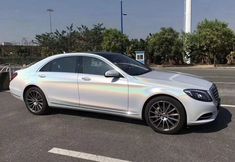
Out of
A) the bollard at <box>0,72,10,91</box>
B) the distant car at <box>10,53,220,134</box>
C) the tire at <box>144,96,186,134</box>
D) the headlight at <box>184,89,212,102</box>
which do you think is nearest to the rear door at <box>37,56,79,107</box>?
the distant car at <box>10,53,220,134</box>

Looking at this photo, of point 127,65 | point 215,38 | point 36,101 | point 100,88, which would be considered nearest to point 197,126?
point 127,65

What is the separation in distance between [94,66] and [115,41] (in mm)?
28374

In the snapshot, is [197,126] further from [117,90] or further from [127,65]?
[127,65]

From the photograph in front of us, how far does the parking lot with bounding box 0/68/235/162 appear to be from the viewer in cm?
442

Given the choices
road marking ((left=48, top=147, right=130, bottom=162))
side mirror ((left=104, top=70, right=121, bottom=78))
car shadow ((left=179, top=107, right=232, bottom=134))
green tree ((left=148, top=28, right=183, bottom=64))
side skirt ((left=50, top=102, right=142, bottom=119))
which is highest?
green tree ((left=148, top=28, right=183, bottom=64))

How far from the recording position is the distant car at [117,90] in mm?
5211

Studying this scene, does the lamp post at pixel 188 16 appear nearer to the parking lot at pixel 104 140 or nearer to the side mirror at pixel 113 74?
the parking lot at pixel 104 140

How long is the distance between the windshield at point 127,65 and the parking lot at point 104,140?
103 cm

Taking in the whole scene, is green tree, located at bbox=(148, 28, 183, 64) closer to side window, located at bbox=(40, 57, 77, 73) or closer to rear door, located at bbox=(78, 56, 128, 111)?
side window, located at bbox=(40, 57, 77, 73)

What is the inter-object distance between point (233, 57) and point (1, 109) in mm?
27845

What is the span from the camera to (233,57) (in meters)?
31.0

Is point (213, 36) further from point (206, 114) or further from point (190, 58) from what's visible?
point (206, 114)

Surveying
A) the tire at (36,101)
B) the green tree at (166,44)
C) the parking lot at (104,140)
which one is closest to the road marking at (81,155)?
the parking lot at (104,140)

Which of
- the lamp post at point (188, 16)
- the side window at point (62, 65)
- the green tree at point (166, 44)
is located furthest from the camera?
the lamp post at point (188, 16)
